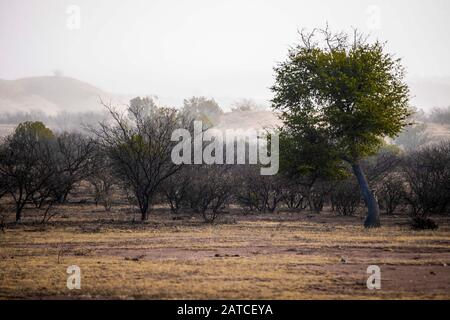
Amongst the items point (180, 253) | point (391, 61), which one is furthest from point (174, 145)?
point (180, 253)

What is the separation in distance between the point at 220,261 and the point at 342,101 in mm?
12717

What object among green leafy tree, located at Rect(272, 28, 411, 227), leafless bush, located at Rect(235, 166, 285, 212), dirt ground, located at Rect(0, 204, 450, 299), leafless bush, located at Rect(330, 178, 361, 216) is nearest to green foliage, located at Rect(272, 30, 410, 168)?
green leafy tree, located at Rect(272, 28, 411, 227)

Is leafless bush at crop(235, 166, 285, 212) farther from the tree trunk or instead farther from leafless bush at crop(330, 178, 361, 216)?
the tree trunk

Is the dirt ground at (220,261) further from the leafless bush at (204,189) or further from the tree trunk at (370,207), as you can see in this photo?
the leafless bush at (204,189)

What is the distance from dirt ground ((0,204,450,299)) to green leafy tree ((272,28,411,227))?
140 inches

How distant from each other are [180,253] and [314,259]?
12.7 feet

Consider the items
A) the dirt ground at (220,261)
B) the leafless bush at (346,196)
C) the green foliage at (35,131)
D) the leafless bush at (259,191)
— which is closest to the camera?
the dirt ground at (220,261)

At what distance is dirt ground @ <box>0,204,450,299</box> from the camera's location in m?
9.86

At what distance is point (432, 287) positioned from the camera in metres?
10.2

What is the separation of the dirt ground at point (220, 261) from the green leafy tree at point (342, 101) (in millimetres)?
3557

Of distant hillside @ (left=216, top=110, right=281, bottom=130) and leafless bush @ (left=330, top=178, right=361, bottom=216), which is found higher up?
distant hillside @ (left=216, top=110, right=281, bottom=130)

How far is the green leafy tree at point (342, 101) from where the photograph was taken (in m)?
22.8

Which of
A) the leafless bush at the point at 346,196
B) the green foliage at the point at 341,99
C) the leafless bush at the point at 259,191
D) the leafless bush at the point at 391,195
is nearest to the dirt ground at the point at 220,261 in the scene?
the green foliage at the point at 341,99
